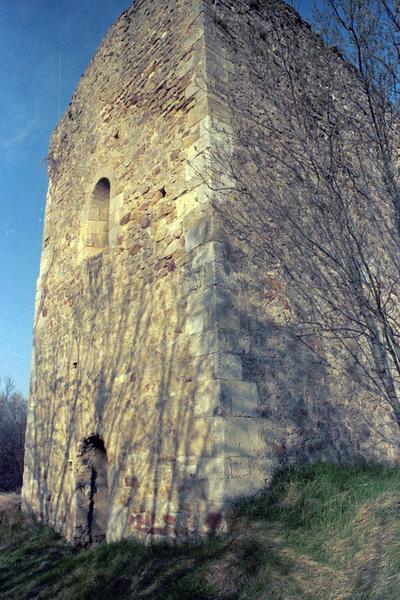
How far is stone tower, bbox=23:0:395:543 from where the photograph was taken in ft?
12.6

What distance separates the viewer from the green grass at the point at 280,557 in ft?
8.62

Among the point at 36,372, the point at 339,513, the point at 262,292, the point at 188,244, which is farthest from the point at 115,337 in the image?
the point at 339,513

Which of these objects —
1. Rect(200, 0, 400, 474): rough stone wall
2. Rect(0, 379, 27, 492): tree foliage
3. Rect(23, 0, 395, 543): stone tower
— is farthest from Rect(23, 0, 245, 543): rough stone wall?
Rect(0, 379, 27, 492): tree foliage

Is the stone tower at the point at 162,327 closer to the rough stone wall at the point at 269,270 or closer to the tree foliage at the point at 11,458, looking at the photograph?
the rough stone wall at the point at 269,270

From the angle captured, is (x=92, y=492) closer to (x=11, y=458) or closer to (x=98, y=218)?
(x=98, y=218)

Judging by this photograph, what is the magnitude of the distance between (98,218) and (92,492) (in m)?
3.54

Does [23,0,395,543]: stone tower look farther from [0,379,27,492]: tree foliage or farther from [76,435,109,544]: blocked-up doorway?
[0,379,27,492]: tree foliage

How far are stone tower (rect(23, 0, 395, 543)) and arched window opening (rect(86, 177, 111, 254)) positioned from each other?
2 cm

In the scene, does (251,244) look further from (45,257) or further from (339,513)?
(45,257)

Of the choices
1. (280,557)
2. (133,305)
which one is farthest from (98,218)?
(280,557)

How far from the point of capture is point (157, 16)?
5.64m

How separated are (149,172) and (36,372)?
12.0ft

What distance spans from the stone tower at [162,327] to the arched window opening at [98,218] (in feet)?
0.05

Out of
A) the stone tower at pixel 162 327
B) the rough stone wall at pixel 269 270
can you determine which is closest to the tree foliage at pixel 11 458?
the stone tower at pixel 162 327
